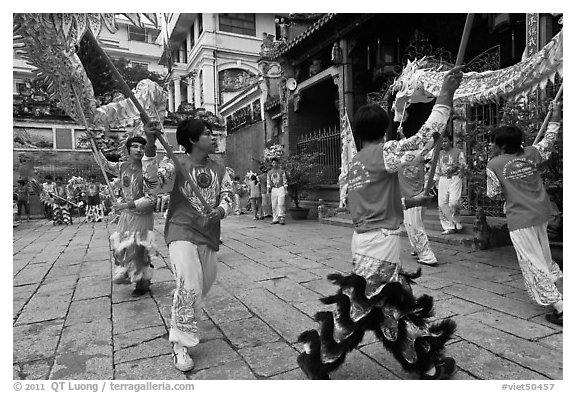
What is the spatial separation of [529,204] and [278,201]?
7.23 metres

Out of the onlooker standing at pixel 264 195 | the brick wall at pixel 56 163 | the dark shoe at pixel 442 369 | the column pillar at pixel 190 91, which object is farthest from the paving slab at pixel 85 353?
the column pillar at pixel 190 91

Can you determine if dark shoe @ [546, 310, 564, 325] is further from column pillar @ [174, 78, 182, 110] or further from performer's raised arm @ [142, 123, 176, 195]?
column pillar @ [174, 78, 182, 110]

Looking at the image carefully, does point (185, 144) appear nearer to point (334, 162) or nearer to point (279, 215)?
point (279, 215)

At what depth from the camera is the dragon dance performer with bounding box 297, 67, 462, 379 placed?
6.91 ft

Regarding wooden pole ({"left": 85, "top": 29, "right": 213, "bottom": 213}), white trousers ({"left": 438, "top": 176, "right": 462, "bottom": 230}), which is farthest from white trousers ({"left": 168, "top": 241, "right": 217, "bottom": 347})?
white trousers ({"left": 438, "top": 176, "right": 462, "bottom": 230})

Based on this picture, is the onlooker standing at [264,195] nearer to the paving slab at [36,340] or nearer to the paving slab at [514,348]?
the paving slab at [36,340]

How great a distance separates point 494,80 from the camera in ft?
14.6

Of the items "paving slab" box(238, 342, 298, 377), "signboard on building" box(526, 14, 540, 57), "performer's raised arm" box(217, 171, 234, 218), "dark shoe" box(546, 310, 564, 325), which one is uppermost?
"signboard on building" box(526, 14, 540, 57)

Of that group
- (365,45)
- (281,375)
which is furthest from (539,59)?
(365,45)

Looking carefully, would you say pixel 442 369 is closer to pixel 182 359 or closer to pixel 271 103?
pixel 182 359

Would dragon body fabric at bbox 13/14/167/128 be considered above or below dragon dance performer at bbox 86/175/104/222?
above

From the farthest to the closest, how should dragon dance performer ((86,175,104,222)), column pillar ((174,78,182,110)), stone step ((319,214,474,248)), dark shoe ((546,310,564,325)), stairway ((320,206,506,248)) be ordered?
column pillar ((174,78,182,110)) < dragon dance performer ((86,175,104,222)) < stairway ((320,206,506,248)) < stone step ((319,214,474,248)) < dark shoe ((546,310,564,325))

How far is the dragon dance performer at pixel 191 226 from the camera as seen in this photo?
2518mm

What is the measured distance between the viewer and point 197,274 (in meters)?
2.57
